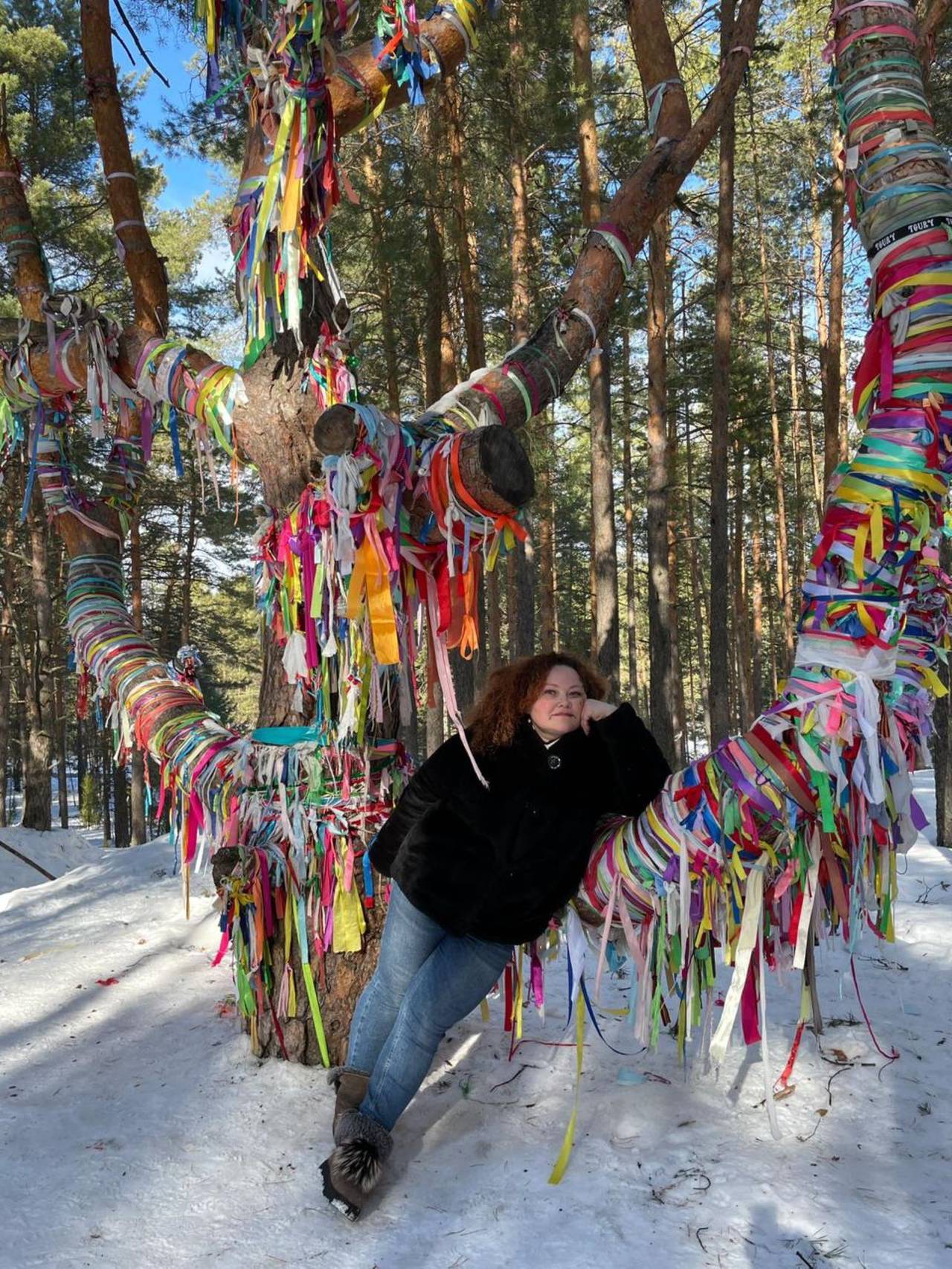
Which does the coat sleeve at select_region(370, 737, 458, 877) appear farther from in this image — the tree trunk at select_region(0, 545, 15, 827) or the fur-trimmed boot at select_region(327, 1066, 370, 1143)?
the tree trunk at select_region(0, 545, 15, 827)

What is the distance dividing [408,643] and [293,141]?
4.67ft

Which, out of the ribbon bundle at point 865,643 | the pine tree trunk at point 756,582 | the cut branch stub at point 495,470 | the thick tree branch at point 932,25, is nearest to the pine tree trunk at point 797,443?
the pine tree trunk at point 756,582

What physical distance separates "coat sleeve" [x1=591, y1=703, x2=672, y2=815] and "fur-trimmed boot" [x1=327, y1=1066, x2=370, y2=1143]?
35.2 inches

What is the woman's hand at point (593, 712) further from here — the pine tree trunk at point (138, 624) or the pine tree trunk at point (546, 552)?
the pine tree trunk at point (138, 624)

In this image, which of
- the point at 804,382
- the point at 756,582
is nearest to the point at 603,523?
the point at 804,382

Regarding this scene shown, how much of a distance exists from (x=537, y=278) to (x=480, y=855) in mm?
8559

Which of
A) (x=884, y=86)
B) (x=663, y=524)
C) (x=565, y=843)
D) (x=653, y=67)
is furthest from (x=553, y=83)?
(x=565, y=843)

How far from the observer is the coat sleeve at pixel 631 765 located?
2.16 m

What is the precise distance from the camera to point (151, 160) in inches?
516

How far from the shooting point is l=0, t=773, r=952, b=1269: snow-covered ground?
1.82 meters

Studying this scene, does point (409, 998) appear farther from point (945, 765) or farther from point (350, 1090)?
point (945, 765)

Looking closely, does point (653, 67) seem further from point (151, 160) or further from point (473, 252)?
point (151, 160)

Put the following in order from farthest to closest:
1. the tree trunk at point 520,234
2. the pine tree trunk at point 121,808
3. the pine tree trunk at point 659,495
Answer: the pine tree trunk at point 121,808 → the pine tree trunk at point 659,495 → the tree trunk at point 520,234

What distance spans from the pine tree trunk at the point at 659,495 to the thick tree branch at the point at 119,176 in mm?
6469
